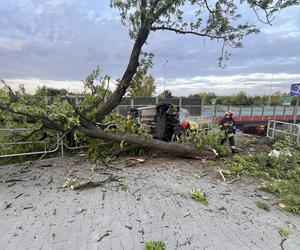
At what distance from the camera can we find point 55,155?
595cm

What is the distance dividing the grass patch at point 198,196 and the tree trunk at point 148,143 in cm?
195

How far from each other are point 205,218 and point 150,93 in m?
29.1

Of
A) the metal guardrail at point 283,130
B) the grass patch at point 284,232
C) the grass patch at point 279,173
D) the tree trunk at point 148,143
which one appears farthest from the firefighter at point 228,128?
the grass patch at point 284,232

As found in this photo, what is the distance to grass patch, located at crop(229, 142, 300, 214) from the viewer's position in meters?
3.64

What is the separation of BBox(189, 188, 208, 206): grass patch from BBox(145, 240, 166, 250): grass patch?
119 cm

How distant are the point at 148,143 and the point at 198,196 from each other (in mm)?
2368

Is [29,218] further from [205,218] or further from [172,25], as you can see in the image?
[172,25]

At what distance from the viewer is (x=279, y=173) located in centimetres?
503

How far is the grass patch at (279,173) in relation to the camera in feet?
11.9

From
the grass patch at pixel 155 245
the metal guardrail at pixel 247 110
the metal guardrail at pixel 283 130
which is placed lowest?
the metal guardrail at pixel 247 110

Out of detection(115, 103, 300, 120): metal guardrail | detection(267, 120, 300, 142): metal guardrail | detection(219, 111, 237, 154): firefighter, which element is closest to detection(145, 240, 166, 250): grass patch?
detection(219, 111, 237, 154): firefighter

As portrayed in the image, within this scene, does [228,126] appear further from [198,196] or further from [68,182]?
[68,182]

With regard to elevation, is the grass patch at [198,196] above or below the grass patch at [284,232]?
above

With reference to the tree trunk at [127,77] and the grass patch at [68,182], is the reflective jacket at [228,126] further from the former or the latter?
the grass patch at [68,182]
